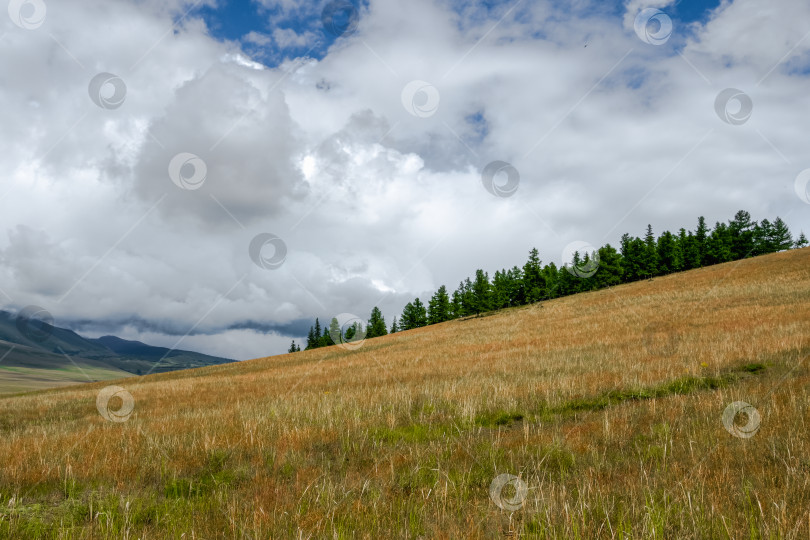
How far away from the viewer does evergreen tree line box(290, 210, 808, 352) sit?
286 ft

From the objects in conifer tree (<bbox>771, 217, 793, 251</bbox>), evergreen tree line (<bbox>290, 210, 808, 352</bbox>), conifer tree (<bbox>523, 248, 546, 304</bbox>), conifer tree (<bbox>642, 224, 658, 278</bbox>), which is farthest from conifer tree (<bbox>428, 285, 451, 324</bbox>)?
conifer tree (<bbox>771, 217, 793, 251</bbox>)

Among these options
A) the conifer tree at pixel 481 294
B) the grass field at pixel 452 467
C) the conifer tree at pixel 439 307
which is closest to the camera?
the grass field at pixel 452 467

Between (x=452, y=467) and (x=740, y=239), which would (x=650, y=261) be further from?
(x=452, y=467)

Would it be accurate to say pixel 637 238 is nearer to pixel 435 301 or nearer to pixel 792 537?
pixel 435 301

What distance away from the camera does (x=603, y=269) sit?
287 feet

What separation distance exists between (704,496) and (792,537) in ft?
2.26

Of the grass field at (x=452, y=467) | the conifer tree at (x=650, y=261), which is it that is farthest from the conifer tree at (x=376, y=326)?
the grass field at (x=452, y=467)

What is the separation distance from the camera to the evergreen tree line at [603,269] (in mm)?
87062

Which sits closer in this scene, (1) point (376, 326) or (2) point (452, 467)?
(2) point (452, 467)

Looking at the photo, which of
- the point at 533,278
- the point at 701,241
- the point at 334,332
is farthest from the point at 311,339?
the point at 701,241

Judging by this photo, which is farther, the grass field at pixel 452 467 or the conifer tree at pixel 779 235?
the conifer tree at pixel 779 235

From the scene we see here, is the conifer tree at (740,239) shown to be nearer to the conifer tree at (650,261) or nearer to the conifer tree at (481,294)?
the conifer tree at (650,261)

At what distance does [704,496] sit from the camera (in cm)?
327

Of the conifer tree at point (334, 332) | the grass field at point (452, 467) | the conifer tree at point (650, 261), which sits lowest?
the grass field at point (452, 467)
